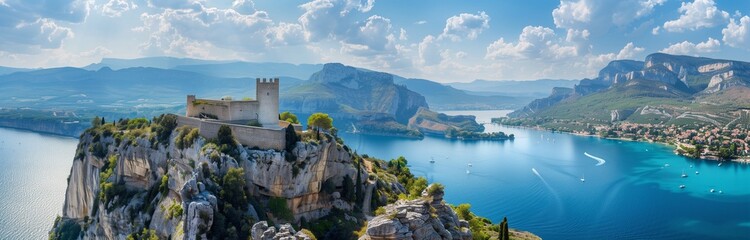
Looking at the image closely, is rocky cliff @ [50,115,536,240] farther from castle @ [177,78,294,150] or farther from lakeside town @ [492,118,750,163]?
lakeside town @ [492,118,750,163]

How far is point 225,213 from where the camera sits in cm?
2569

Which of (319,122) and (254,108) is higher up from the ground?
(254,108)

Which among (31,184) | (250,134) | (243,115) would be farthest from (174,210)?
(31,184)

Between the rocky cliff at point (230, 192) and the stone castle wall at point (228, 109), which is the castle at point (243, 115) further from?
the rocky cliff at point (230, 192)

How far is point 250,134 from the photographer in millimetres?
29703

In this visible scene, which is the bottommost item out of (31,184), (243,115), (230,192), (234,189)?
(31,184)

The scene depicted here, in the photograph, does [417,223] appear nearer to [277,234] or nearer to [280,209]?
[277,234]

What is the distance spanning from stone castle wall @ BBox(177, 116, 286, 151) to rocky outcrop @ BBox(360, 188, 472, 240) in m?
9.85

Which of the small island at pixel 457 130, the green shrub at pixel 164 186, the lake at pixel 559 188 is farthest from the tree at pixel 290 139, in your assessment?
the small island at pixel 457 130

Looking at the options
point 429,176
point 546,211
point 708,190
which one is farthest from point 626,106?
point 546,211

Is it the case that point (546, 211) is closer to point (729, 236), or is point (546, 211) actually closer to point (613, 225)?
point (613, 225)

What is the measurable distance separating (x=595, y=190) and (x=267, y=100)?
2120 inches

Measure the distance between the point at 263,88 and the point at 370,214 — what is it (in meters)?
10.4

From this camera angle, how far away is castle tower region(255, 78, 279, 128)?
33344mm
